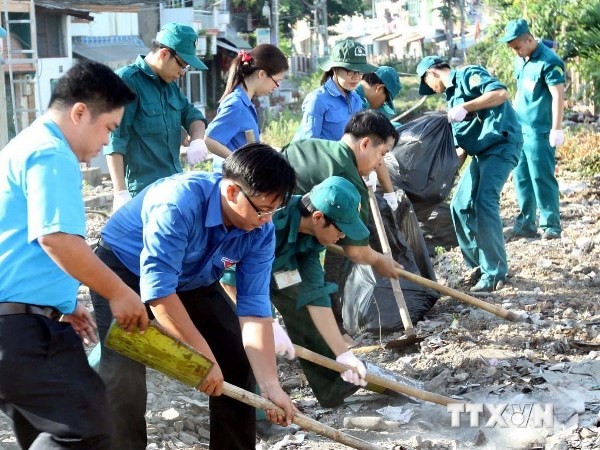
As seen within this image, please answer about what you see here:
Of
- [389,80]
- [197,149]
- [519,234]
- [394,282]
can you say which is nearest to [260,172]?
[197,149]

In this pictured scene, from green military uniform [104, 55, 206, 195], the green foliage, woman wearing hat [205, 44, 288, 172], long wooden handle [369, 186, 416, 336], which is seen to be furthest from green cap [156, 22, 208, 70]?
the green foliage

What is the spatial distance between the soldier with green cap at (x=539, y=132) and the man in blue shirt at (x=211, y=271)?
4960mm

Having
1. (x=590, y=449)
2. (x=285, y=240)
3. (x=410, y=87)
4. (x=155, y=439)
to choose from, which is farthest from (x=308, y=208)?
(x=410, y=87)

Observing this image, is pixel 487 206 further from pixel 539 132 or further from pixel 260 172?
pixel 260 172

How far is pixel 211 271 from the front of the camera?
376 centimetres

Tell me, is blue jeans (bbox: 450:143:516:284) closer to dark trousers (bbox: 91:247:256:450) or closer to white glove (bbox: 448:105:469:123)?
white glove (bbox: 448:105:469:123)

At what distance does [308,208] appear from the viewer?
4328 mm

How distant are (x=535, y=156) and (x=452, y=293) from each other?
323 centimetres

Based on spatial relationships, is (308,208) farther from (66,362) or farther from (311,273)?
(66,362)

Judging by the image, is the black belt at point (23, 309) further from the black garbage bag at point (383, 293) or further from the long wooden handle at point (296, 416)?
the black garbage bag at point (383, 293)

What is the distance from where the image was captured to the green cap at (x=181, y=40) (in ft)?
16.6

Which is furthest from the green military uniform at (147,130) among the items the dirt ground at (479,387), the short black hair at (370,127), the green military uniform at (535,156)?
the green military uniform at (535,156)

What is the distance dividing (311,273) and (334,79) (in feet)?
6.07

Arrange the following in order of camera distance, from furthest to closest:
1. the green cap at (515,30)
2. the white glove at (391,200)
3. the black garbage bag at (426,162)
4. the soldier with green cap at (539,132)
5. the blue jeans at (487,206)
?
the soldier with green cap at (539,132)
the green cap at (515,30)
the black garbage bag at (426,162)
the blue jeans at (487,206)
the white glove at (391,200)
